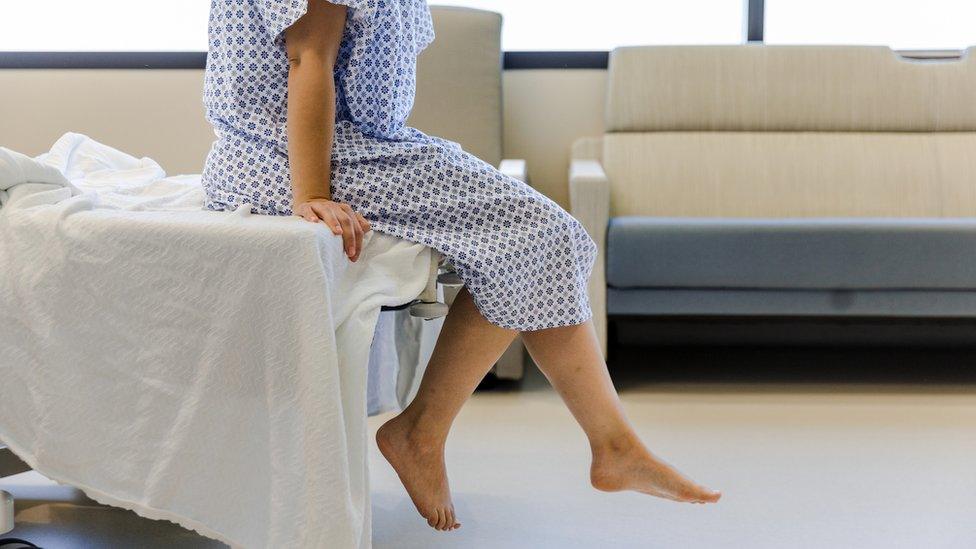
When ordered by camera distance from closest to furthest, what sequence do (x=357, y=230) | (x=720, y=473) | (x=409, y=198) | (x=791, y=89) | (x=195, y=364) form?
1. (x=195, y=364)
2. (x=357, y=230)
3. (x=409, y=198)
4. (x=720, y=473)
5. (x=791, y=89)

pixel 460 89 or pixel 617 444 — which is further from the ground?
pixel 460 89

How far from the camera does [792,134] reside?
125 inches

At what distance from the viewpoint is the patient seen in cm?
140

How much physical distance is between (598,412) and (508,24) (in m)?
2.18

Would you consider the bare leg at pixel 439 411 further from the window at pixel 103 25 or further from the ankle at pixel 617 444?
the window at pixel 103 25

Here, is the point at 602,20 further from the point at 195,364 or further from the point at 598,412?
the point at 195,364

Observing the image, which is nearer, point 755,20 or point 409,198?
point 409,198

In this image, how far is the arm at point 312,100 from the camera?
1.38 meters

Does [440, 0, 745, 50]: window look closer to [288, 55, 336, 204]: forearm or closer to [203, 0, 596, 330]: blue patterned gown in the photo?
[203, 0, 596, 330]: blue patterned gown

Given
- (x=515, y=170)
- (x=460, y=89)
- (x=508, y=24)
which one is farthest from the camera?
(x=508, y=24)

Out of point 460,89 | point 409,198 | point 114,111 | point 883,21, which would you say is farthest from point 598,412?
point 883,21

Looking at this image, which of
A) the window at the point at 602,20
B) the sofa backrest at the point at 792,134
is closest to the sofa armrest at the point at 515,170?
the sofa backrest at the point at 792,134

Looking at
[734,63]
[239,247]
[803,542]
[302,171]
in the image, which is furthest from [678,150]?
[239,247]

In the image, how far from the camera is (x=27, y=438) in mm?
1311
